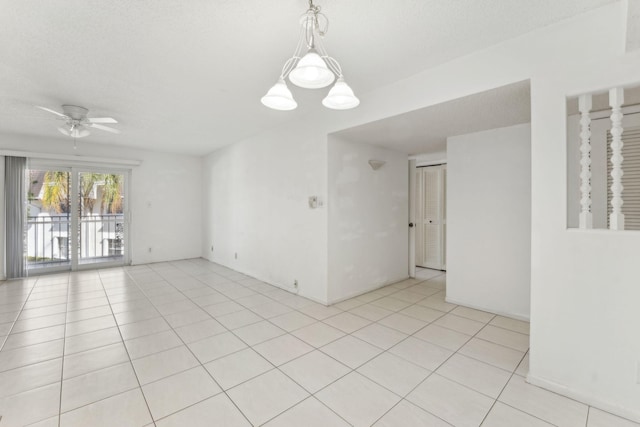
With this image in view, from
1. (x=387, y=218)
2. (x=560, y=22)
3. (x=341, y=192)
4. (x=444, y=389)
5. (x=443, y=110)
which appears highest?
(x=560, y=22)

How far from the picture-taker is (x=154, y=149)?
5949mm

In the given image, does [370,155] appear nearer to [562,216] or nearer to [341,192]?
[341,192]

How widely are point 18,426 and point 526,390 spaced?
3.23m

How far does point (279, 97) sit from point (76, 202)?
582cm

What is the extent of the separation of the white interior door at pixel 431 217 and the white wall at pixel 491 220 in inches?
79.5

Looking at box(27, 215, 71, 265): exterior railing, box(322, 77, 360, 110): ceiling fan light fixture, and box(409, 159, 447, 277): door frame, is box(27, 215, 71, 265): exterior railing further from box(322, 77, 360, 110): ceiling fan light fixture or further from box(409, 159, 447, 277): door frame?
box(409, 159, 447, 277): door frame

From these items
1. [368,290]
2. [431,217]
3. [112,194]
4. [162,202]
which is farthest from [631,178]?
[112,194]

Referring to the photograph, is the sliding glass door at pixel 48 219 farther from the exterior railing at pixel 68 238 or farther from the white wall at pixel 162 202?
the white wall at pixel 162 202

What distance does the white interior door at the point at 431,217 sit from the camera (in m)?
5.62

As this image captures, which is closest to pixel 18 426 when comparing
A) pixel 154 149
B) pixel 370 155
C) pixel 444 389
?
pixel 444 389

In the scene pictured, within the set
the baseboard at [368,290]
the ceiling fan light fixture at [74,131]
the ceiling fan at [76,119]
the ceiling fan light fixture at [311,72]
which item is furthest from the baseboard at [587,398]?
the ceiling fan light fixture at [74,131]

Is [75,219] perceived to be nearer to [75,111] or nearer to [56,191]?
[56,191]

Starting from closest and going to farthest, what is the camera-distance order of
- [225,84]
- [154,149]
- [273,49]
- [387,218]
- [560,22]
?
[560,22]
[273,49]
[225,84]
[387,218]
[154,149]

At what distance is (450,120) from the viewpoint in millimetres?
2963
